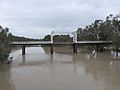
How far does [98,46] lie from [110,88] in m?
65.2

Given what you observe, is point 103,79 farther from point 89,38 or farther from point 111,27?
point 89,38

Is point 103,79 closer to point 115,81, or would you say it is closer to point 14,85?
point 115,81

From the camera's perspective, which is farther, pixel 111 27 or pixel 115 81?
pixel 111 27

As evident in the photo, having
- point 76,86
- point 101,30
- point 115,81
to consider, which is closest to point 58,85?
point 76,86

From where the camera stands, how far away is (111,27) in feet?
276

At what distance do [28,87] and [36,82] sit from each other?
274 cm

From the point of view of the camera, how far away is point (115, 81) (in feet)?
97.2

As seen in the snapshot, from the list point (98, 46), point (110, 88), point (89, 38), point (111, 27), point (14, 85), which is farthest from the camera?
point (89, 38)

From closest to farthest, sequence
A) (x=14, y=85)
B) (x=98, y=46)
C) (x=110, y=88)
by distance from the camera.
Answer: (x=110, y=88), (x=14, y=85), (x=98, y=46)

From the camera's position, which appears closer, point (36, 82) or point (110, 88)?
point (110, 88)

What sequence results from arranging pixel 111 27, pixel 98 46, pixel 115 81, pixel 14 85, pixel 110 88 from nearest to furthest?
pixel 110 88
pixel 14 85
pixel 115 81
pixel 111 27
pixel 98 46

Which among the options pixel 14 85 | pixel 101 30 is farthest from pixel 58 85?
pixel 101 30

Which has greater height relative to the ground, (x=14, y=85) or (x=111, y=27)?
(x=111, y=27)

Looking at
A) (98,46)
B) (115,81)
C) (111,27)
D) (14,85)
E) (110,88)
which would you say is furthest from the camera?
(98,46)
